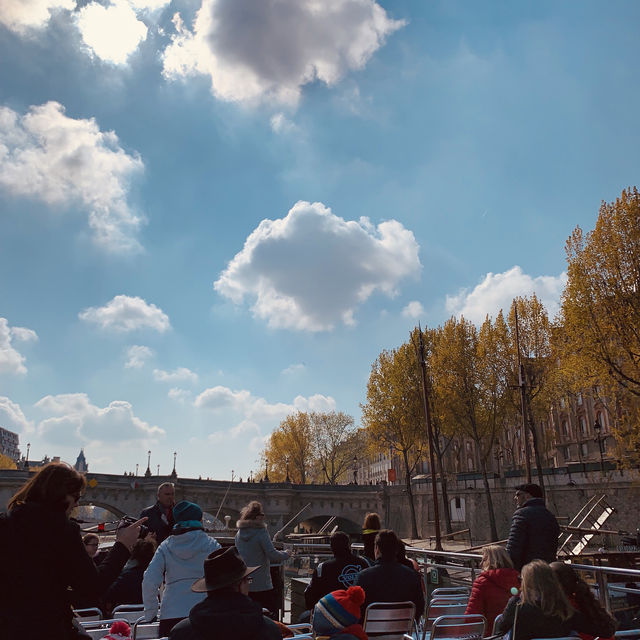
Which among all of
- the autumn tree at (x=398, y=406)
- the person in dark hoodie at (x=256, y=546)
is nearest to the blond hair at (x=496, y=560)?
the person in dark hoodie at (x=256, y=546)

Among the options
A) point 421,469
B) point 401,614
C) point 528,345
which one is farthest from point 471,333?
point 421,469

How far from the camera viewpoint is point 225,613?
2.81 m

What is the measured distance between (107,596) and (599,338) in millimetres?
19904

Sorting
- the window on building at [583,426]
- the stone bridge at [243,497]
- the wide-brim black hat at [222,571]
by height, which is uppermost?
the window on building at [583,426]

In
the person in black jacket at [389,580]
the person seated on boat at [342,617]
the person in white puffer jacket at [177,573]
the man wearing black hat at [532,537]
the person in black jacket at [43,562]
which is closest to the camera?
the person in black jacket at [43,562]

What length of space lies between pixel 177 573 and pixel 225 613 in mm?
1684

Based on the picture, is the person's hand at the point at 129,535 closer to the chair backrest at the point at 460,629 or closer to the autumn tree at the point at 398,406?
the chair backrest at the point at 460,629

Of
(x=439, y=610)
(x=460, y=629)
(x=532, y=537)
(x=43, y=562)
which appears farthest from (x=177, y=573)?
(x=532, y=537)

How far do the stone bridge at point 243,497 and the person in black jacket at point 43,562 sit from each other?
41.4 meters

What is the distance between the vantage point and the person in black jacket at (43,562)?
2.72 meters

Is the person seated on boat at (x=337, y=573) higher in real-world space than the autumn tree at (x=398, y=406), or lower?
lower

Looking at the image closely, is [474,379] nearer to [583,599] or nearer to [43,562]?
[583,599]

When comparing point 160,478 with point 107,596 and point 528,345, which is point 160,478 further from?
point 107,596

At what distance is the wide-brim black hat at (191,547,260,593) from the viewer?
2.90 metres
